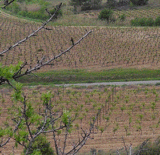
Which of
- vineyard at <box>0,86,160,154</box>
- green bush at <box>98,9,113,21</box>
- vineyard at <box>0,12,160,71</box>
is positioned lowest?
vineyard at <box>0,86,160,154</box>

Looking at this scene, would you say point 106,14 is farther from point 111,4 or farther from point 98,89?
point 98,89

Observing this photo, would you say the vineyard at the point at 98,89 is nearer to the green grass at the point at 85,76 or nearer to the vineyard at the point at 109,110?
the vineyard at the point at 109,110

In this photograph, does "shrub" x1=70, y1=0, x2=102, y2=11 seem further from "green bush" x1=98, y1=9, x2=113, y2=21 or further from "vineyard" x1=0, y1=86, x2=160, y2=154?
"vineyard" x1=0, y1=86, x2=160, y2=154

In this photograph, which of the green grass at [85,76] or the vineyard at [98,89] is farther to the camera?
the green grass at [85,76]

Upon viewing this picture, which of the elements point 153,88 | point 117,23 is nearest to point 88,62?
point 153,88

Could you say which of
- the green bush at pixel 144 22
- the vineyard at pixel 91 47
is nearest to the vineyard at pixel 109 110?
the vineyard at pixel 91 47

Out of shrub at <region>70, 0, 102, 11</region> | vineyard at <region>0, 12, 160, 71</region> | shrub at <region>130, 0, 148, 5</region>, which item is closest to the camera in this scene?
vineyard at <region>0, 12, 160, 71</region>

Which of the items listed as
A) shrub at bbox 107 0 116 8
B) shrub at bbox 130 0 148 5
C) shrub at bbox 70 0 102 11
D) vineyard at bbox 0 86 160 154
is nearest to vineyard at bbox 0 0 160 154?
vineyard at bbox 0 86 160 154

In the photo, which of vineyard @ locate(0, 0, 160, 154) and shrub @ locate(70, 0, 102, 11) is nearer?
vineyard @ locate(0, 0, 160, 154)

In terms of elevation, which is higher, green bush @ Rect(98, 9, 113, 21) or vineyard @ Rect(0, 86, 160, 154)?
green bush @ Rect(98, 9, 113, 21)
